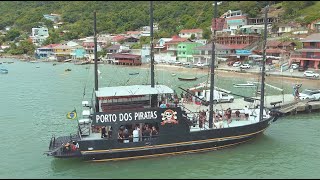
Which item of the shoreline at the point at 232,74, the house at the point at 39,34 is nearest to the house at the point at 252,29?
the shoreline at the point at 232,74

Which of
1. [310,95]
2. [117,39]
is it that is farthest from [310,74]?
[117,39]

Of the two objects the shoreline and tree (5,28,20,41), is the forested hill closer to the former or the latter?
tree (5,28,20,41)

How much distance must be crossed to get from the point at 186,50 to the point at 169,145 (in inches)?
2394

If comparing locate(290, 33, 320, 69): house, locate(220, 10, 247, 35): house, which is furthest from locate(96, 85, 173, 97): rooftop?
locate(220, 10, 247, 35): house

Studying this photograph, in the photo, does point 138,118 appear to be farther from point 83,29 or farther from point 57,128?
point 83,29

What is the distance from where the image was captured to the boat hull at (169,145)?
1934cm

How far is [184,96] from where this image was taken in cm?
3275

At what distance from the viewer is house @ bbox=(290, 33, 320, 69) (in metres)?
55.9

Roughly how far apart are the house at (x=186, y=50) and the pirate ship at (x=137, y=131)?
191ft

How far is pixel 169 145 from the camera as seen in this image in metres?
20.2

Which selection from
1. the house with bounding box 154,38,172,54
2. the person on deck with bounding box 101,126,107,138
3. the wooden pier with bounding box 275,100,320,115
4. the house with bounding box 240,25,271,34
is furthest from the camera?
the house with bounding box 154,38,172,54

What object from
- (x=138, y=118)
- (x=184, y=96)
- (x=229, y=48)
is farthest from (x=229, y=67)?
(x=138, y=118)

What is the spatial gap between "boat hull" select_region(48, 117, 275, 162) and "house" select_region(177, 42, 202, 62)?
57.8 meters

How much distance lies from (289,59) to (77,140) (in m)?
50.5
